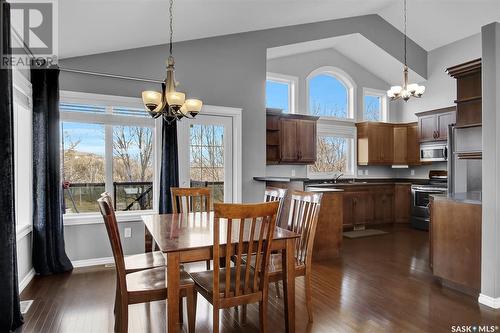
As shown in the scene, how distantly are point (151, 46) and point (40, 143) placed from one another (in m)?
1.92

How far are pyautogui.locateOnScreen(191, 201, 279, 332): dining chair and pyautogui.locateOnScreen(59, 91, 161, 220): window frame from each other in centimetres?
251

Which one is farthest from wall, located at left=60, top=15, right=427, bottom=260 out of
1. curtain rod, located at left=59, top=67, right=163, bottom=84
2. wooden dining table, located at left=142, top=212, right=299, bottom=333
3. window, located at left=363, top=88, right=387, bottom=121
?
window, located at left=363, top=88, right=387, bottom=121

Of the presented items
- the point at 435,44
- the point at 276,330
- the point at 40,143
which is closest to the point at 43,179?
the point at 40,143

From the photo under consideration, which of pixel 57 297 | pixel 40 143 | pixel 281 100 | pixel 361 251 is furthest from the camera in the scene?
pixel 281 100

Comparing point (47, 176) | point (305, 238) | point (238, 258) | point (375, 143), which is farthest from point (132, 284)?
point (375, 143)

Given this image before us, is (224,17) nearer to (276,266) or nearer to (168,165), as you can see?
(168,165)

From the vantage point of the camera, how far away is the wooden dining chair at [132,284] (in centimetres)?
198

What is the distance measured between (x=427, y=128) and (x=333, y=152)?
193 cm

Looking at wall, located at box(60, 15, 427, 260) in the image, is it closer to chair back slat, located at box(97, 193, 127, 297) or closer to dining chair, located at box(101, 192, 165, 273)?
dining chair, located at box(101, 192, 165, 273)

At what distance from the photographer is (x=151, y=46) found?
4.40 metres

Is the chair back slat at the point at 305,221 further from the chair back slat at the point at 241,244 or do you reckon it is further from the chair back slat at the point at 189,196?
the chair back slat at the point at 189,196

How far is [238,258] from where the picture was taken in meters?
1.96

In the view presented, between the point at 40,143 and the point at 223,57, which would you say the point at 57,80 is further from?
the point at 223,57

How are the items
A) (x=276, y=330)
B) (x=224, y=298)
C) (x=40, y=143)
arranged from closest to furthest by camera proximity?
(x=224, y=298) → (x=276, y=330) → (x=40, y=143)
